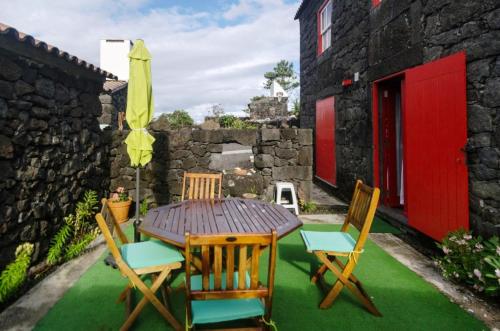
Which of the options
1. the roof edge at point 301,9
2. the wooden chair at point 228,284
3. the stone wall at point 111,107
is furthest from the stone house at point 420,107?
the stone wall at point 111,107

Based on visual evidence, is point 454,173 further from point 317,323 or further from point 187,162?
point 187,162

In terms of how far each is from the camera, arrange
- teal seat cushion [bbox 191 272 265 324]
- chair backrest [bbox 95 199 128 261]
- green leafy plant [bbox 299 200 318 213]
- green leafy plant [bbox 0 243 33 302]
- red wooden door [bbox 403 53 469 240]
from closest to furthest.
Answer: teal seat cushion [bbox 191 272 265 324]
chair backrest [bbox 95 199 128 261]
green leafy plant [bbox 0 243 33 302]
red wooden door [bbox 403 53 469 240]
green leafy plant [bbox 299 200 318 213]

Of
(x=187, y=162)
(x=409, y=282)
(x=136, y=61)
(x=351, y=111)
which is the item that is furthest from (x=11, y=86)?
(x=351, y=111)

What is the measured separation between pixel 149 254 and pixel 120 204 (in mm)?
3272

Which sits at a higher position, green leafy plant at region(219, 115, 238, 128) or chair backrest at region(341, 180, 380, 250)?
green leafy plant at region(219, 115, 238, 128)

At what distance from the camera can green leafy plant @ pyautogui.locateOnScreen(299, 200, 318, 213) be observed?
6.33 m

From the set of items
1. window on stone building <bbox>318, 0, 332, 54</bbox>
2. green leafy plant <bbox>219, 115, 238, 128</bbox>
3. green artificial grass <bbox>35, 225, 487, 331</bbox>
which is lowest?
green artificial grass <bbox>35, 225, 487, 331</bbox>

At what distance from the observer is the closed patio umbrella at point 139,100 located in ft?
13.5

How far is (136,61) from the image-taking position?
13.6 feet

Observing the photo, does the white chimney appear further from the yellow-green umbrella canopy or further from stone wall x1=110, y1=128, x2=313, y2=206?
the yellow-green umbrella canopy

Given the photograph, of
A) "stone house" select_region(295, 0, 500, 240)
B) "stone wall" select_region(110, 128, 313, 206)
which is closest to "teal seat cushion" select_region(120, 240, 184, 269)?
"stone house" select_region(295, 0, 500, 240)

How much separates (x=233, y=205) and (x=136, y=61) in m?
2.13

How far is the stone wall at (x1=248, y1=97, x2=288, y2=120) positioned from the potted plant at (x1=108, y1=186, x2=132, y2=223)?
689 centimetres

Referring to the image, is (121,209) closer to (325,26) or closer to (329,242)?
(329,242)
